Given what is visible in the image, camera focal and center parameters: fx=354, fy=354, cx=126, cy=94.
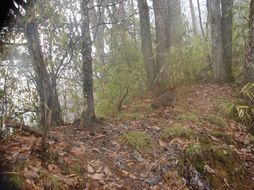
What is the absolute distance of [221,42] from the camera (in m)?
9.07

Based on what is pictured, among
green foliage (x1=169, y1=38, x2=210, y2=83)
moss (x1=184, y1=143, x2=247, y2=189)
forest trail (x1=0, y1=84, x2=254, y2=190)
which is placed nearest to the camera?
forest trail (x1=0, y1=84, x2=254, y2=190)

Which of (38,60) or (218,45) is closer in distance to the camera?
(38,60)

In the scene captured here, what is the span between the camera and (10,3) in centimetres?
407

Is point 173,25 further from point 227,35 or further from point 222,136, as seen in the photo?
point 222,136

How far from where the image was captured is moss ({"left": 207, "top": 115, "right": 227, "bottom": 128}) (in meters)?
6.41

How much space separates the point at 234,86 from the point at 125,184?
17.2ft

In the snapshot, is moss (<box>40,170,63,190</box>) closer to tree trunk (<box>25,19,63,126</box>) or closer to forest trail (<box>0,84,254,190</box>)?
forest trail (<box>0,84,254,190</box>)

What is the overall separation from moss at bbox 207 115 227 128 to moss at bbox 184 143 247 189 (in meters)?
1.07

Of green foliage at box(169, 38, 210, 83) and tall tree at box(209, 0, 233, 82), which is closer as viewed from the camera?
green foliage at box(169, 38, 210, 83)

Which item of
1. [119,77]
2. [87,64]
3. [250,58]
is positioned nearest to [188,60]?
[119,77]

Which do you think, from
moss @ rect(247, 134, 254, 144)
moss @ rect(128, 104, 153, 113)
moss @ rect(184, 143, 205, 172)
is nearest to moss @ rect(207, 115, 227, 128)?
moss @ rect(247, 134, 254, 144)

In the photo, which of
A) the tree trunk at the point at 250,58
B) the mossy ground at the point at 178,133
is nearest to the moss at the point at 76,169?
the mossy ground at the point at 178,133

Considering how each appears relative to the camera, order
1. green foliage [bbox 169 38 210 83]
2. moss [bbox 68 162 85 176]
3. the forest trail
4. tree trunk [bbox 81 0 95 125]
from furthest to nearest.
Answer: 1. green foliage [bbox 169 38 210 83]
2. tree trunk [bbox 81 0 95 125]
3. moss [bbox 68 162 85 176]
4. the forest trail

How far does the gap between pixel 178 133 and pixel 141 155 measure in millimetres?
942
